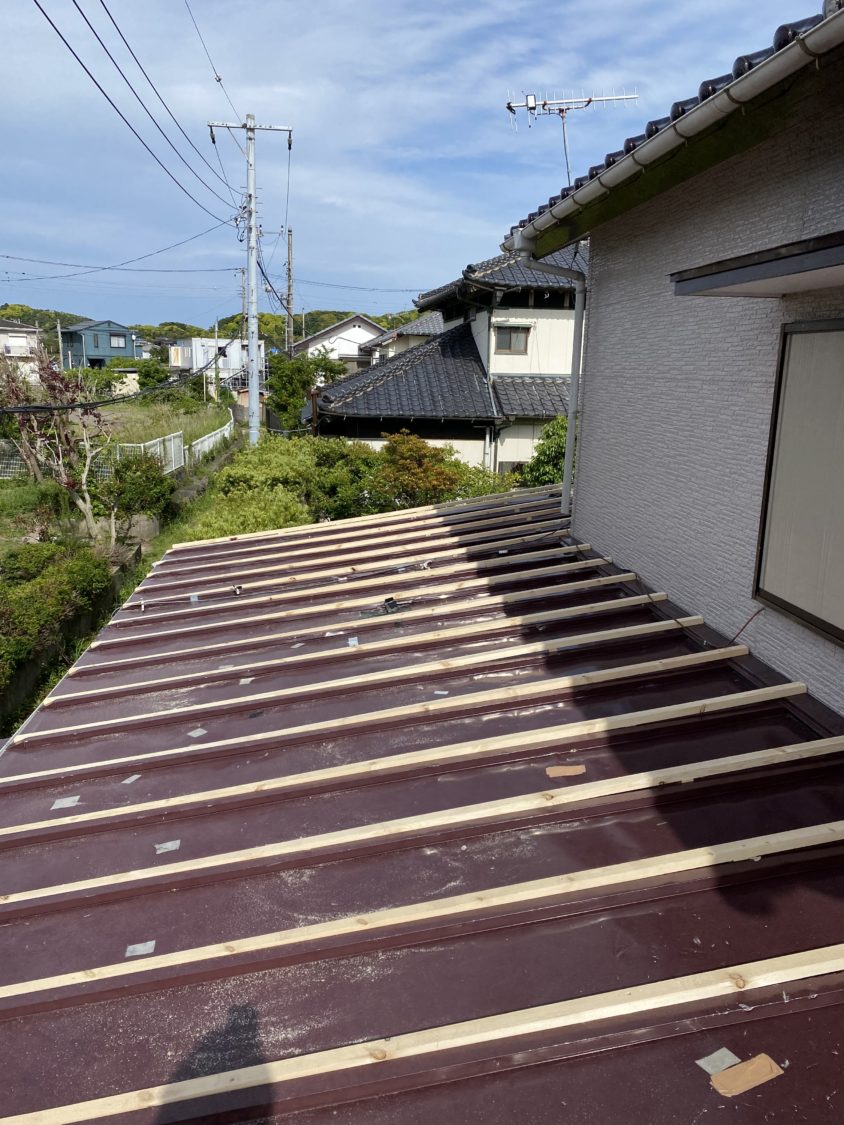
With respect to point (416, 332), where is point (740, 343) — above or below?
below

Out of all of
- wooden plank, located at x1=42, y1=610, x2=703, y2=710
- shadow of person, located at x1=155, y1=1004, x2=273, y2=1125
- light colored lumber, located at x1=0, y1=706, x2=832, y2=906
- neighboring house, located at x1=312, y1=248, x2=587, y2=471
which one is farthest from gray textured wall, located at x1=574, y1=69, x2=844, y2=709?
neighboring house, located at x1=312, y1=248, x2=587, y2=471

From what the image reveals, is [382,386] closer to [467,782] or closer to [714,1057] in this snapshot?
[467,782]

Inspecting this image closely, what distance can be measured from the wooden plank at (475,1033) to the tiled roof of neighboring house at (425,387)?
1740 cm

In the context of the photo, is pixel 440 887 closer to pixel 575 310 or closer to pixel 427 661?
pixel 427 661

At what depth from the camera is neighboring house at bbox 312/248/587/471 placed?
19.3 m

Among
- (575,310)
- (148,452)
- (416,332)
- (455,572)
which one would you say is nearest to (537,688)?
(455,572)

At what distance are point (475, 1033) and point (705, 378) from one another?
3.87m

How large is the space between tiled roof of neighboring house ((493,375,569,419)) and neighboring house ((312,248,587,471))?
3 cm

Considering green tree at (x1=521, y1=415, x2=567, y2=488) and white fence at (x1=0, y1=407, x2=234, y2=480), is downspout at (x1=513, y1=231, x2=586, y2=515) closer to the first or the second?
green tree at (x1=521, y1=415, x2=567, y2=488)

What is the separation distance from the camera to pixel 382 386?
19.8 m

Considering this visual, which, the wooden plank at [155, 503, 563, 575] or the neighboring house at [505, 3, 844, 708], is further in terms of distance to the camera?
the wooden plank at [155, 503, 563, 575]

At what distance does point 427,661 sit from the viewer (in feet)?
16.7

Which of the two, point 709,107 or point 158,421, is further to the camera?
point 158,421

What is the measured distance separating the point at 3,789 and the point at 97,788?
1.69ft
